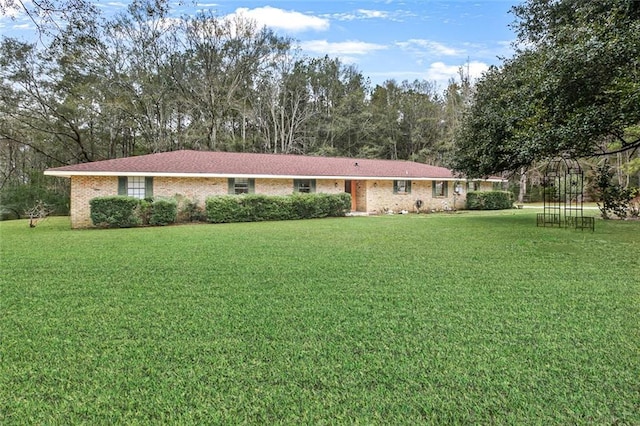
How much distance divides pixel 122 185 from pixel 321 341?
47.9 ft

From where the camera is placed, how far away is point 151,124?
86.8 ft

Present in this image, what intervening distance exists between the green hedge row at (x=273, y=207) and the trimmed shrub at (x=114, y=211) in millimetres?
2930

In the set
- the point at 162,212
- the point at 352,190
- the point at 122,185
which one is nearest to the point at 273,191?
the point at 162,212

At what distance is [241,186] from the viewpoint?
1752 centimetres

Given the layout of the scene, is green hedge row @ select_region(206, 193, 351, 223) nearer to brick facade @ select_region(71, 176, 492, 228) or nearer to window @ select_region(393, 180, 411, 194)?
brick facade @ select_region(71, 176, 492, 228)

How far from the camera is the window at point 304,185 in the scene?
1894 centimetres

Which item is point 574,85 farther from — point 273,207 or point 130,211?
point 130,211

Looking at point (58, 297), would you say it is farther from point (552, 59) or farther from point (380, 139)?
point (380, 139)

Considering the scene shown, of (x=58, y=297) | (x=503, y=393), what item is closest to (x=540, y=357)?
(x=503, y=393)

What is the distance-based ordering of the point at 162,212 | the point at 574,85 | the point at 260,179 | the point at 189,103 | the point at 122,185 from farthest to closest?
the point at 189,103, the point at 260,179, the point at 122,185, the point at 162,212, the point at 574,85

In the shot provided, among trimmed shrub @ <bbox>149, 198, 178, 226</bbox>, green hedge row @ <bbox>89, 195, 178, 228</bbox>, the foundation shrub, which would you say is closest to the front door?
the foundation shrub

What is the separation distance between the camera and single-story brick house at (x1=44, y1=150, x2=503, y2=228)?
48.6 feet

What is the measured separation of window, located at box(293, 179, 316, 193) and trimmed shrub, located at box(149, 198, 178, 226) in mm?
6268

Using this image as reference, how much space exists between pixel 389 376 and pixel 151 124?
91.8 ft
